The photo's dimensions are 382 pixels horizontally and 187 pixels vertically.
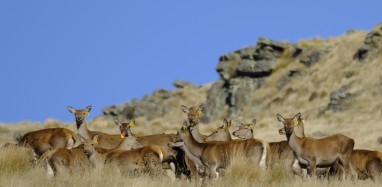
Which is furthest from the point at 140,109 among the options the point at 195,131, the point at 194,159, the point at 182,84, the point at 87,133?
the point at 194,159

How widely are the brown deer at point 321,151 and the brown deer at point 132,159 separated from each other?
287 centimetres

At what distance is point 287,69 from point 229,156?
42.4 metres

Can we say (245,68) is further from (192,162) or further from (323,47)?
(192,162)

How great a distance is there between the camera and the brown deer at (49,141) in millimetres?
19125

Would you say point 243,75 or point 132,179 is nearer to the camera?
point 132,179

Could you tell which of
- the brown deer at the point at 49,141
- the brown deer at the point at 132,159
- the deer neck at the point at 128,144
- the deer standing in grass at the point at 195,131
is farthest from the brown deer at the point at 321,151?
the brown deer at the point at 49,141

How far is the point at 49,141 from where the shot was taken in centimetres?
1919

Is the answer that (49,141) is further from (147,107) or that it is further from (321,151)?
(147,107)

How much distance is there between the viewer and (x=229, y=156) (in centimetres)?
1608

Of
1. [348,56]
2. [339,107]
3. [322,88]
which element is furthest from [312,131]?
[348,56]

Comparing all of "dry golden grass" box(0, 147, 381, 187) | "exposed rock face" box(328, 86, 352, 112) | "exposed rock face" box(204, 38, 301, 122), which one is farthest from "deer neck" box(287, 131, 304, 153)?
"exposed rock face" box(204, 38, 301, 122)

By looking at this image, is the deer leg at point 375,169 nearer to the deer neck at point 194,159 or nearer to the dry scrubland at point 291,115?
the dry scrubland at point 291,115

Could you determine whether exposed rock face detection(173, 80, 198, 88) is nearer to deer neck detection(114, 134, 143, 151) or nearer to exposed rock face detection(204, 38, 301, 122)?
exposed rock face detection(204, 38, 301, 122)

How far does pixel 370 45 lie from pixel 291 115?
8764 millimetres
